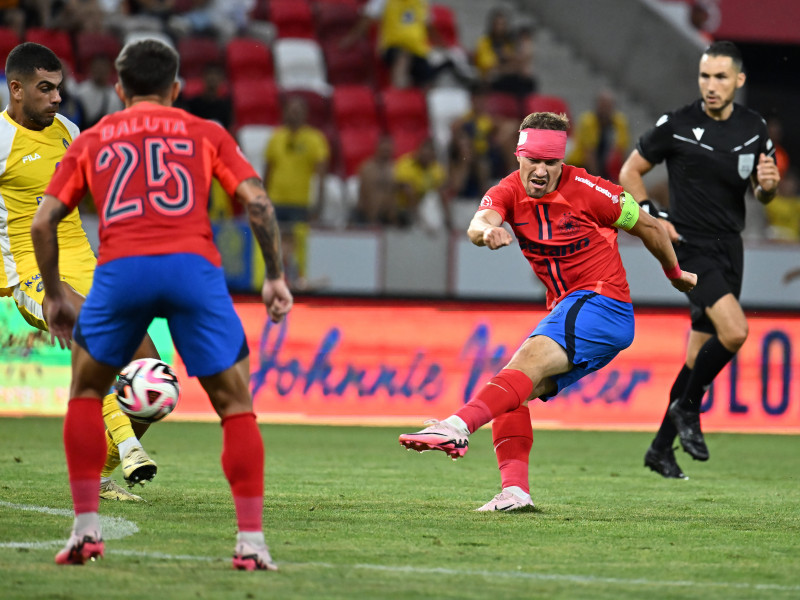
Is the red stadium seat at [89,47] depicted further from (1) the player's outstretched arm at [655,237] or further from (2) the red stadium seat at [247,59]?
(1) the player's outstretched arm at [655,237]

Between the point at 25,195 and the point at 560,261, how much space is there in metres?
2.88

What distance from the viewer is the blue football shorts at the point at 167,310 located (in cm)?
474

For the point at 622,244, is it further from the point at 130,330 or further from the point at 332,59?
the point at 130,330

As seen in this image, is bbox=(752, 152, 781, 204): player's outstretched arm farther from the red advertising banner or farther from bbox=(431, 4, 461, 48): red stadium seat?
bbox=(431, 4, 461, 48): red stadium seat

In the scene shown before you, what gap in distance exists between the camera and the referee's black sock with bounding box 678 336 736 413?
28.0ft

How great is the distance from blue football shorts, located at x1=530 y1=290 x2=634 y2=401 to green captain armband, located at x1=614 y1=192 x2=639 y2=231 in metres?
0.38

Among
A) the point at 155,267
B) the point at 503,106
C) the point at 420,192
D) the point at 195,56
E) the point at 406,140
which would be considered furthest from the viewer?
the point at 503,106

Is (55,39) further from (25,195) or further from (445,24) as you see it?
(25,195)

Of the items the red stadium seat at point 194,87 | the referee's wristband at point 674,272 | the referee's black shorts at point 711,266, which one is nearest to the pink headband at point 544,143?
the referee's wristband at point 674,272

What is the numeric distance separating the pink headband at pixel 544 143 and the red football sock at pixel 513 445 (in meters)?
1.29

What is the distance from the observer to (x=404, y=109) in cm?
1756

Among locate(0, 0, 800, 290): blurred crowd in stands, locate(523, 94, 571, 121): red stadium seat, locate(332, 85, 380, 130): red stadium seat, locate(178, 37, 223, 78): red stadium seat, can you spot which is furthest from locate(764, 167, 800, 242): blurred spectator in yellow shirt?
locate(178, 37, 223, 78): red stadium seat

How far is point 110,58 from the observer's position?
15.9 metres

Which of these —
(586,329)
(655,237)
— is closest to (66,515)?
(586,329)
